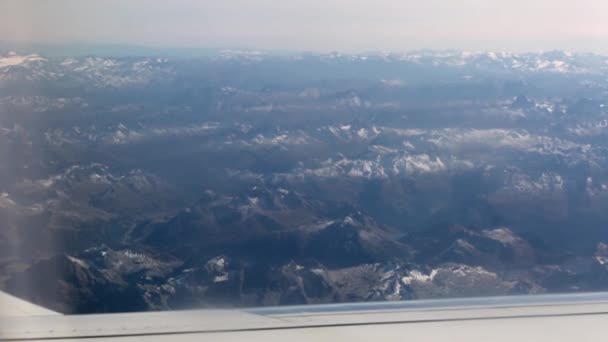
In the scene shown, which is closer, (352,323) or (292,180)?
(352,323)

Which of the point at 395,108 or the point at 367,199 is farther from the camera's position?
the point at 395,108

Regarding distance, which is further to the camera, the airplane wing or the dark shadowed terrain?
the dark shadowed terrain

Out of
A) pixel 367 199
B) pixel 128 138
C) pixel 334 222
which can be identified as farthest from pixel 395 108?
pixel 128 138

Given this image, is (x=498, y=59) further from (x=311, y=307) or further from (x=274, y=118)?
(x=311, y=307)

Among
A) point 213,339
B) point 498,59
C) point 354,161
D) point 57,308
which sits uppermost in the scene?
point 498,59

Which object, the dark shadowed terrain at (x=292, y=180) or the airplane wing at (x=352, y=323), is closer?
the airplane wing at (x=352, y=323)

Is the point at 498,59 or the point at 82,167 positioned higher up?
the point at 498,59

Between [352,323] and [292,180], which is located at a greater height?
[292,180]

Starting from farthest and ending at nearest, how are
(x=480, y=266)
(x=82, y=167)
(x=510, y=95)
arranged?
(x=510, y=95)
(x=82, y=167)
(x=480, y=266)
